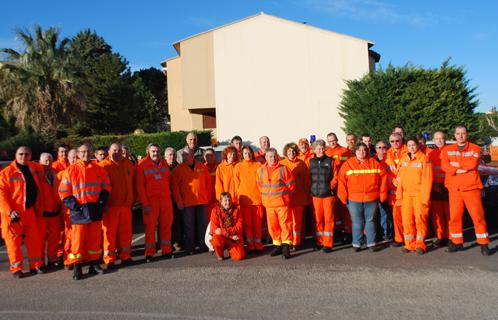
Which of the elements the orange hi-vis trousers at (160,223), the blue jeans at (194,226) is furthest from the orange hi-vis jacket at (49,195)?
the blue jeans at (194,226)

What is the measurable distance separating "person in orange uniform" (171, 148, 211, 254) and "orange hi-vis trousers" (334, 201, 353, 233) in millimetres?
2311

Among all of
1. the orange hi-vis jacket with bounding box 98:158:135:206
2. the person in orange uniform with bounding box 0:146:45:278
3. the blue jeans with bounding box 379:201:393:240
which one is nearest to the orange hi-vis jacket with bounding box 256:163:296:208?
the blue jeans with bounding box 379:201:393:240

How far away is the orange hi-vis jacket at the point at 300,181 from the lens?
725cm

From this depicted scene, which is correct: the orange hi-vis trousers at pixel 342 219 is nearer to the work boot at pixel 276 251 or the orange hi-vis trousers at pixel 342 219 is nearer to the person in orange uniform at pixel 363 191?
the person in orange uniform at pixel 363 191

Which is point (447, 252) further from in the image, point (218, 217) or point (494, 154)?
point (494, 154)

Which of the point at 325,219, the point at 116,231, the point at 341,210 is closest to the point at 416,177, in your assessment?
the point at 325,219

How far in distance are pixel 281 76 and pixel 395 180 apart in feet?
61.2

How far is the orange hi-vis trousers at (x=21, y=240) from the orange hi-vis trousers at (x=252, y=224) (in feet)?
9.92

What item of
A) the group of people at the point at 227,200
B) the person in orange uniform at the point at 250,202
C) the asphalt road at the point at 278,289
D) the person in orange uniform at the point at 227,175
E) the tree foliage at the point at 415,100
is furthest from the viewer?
the tree foliage at the point at 415,100

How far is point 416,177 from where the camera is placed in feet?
21.7

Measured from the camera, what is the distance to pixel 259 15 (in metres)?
25.3

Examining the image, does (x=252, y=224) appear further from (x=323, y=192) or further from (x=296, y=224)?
(x=323, y=192)

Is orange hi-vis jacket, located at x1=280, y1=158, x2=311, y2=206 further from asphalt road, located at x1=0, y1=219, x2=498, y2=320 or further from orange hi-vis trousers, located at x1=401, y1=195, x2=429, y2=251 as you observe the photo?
orange hi-vis trousers, located at x1=401, y1=195, x2=429, y2=251

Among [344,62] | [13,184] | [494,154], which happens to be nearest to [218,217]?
[13,184]
